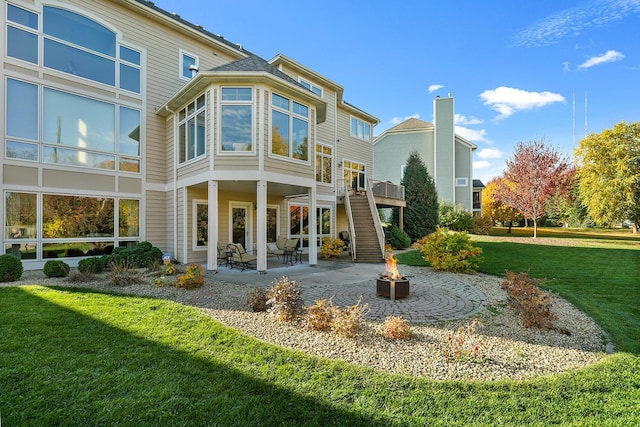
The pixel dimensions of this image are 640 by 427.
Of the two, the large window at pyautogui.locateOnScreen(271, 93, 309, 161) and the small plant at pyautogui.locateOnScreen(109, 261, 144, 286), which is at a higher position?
the large window at pyautogui.locateOnScreen(271, 93, 309, 161)

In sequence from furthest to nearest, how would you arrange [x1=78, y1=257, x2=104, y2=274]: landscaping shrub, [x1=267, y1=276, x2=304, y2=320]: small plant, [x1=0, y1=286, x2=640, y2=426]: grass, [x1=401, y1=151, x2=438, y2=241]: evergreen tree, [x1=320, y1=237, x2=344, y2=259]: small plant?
[x1=401, y1=151, x2=438, y2=241]: evergreen tree < [x1=320, y1=237, x2=344, y2=259]: small plant < [x1=78, y1=257, x2=104, y2=274]: landscaping shrub < [x1=267, y1=276, x2=304, y2=320]: small plant < [x1=0, y1=286, x2=640, y2=426]: grass

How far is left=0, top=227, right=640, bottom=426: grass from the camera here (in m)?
2.56

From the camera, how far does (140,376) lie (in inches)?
124


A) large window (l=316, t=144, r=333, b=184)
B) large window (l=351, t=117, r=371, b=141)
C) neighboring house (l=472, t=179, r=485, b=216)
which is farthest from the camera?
neighboring house (l=472, t=179, r=485, b=216)

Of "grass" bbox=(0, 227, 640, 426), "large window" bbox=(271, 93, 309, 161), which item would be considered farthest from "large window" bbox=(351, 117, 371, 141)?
"grass" bbox=(0, 227, 640, 426)

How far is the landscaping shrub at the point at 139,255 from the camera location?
31.5ft

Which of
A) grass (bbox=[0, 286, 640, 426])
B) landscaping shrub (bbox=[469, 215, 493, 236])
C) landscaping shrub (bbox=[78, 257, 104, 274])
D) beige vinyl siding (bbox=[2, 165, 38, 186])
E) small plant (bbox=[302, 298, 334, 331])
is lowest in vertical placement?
grass (bbox=[0, 286, 640, 426])

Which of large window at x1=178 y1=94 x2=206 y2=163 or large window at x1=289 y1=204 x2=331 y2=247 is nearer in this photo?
large window at x1=178 y1=94 x2=206 y2=163

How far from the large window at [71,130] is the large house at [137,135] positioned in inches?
1.3

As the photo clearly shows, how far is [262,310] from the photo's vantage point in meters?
5.54

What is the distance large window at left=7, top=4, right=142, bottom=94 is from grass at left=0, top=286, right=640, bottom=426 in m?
10.0

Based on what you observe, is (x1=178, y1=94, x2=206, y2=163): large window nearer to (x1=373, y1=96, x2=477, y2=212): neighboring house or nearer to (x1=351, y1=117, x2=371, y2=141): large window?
(x1=351, y1=117, x2=371, y2=141): large window

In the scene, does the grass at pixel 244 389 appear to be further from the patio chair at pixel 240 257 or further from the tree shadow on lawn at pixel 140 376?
the patio chair at pixel 240 257

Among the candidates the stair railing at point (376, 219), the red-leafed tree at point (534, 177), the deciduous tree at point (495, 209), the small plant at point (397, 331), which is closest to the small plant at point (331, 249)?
the stair railing at point (376, 219)
